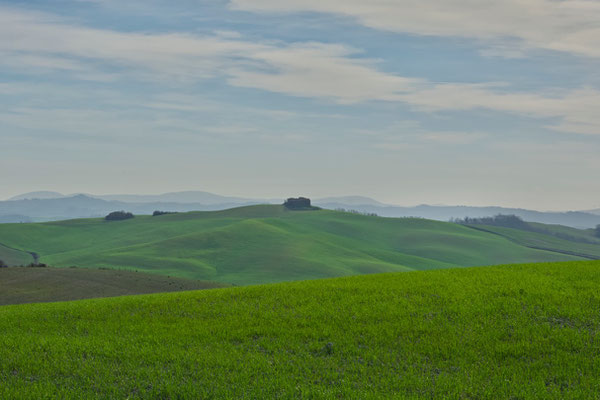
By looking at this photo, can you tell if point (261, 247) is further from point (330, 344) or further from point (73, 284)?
point (330, 344)

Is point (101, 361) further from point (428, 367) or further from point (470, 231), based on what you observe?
point (470, 231)

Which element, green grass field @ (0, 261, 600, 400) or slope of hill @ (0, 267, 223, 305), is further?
slope of hill @ (0, 267, 223, 305)

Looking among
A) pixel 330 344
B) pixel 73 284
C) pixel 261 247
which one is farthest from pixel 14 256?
pixel 330 344

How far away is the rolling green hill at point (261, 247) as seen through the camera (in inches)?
4225

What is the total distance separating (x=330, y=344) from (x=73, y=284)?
52.1 metres

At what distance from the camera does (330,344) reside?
1495 centimetres

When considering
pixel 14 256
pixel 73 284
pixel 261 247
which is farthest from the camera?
pixel 261 247

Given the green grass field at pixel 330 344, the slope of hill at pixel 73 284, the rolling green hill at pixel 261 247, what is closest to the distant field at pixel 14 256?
the rolling green hill at pixel 261 247

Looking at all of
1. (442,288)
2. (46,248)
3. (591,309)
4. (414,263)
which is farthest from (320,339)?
(46,248)

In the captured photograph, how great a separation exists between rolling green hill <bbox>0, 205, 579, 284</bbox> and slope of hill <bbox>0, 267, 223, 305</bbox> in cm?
2779

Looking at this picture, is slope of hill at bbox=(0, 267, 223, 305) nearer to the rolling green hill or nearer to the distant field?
the rolling green hill

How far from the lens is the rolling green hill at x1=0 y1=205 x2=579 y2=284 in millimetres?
107312

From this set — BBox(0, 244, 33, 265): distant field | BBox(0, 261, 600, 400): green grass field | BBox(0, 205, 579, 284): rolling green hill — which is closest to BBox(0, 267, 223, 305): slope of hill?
BBox(0, 205, 579, 284): rolling green hill

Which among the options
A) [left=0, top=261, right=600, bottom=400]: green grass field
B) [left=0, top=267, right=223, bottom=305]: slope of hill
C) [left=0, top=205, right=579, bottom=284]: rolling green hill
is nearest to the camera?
[left=0, top=261, right=600, bottom=400]: green grass field
